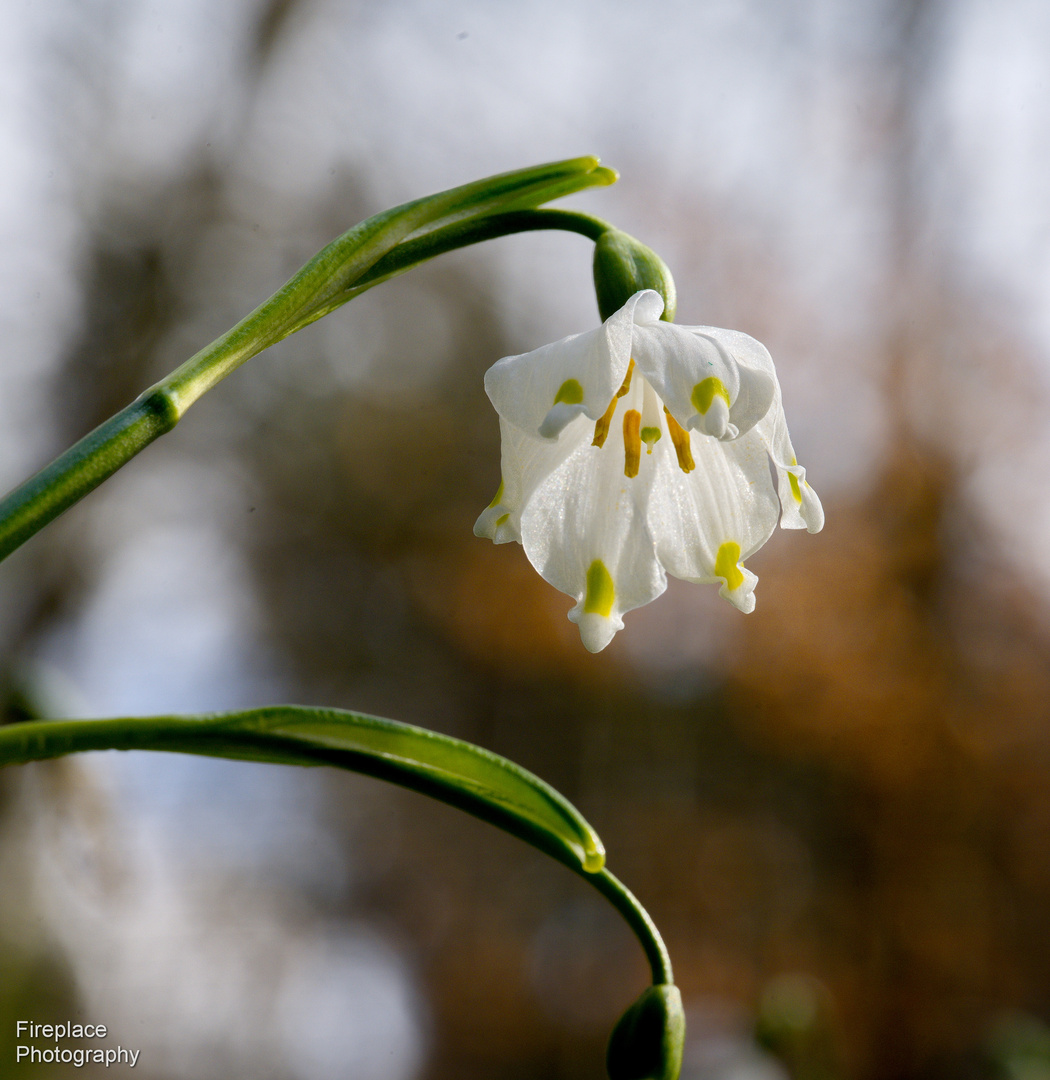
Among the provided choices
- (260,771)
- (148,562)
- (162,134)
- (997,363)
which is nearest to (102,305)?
(162,134)

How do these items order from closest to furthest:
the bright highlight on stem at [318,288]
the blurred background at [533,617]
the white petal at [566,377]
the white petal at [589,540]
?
the bright highlight on stem at [318,288]
the white petal at [566,377]
the white petal at [589,540]
the blurred background at [533,617]

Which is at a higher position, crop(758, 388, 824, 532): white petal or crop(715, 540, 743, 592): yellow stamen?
crop(758, 388, 824, 532): white petal

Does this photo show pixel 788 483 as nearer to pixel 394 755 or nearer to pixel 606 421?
pixel 606 421

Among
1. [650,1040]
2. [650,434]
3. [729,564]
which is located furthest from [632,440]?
[650,1040]

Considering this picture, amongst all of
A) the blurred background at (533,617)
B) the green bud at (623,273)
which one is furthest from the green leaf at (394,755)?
the blurred background at (533,617)

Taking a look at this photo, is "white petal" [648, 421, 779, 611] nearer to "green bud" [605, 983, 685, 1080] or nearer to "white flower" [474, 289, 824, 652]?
"white flower" [474, 289, 824, 652]

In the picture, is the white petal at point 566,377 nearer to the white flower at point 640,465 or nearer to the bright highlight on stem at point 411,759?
the white flower at point 640,465

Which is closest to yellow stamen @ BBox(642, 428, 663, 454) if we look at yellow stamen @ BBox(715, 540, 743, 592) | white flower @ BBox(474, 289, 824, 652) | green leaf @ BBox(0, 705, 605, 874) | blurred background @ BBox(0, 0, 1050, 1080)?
white flower @ BBox(474, 289, 824, 652)
